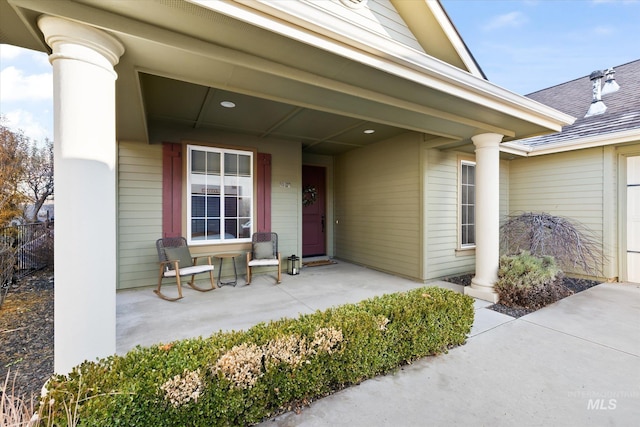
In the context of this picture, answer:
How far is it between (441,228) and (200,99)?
4442 mm

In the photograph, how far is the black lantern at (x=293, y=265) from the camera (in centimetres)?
532

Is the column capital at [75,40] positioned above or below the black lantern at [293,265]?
above

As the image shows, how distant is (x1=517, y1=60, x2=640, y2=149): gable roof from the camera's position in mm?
4734

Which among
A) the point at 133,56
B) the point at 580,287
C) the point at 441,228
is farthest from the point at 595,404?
the point at 133,56

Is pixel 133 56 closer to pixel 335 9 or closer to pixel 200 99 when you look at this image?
pixel 200 99

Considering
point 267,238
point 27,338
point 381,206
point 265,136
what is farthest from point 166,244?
point 381,206

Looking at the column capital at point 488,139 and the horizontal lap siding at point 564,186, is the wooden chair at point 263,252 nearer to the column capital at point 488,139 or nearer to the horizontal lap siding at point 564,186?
the column capital at point 488,139

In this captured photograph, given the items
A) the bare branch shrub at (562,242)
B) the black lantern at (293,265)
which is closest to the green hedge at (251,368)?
the black lantern at (293,265)

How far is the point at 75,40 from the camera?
5.20ft

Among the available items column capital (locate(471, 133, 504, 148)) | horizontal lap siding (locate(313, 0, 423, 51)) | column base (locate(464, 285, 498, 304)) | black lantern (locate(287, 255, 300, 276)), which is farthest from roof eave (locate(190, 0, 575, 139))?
black lantern (locate(287, 255, 300, 276))

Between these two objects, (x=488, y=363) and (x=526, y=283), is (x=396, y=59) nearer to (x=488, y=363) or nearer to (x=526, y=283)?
(x=488, y=363)

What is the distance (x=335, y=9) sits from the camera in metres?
3.37

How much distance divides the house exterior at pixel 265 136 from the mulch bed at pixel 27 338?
2.84 feet
